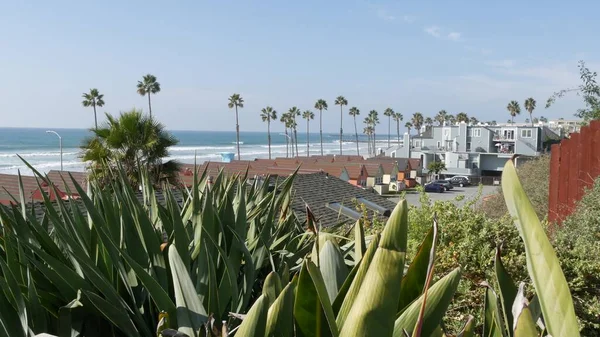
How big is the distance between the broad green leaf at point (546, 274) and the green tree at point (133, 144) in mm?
15289

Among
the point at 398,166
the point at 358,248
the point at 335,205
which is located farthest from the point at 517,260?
the point at 398,166

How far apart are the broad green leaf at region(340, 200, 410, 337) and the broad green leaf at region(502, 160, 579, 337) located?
0.74 feet

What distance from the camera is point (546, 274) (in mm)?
978

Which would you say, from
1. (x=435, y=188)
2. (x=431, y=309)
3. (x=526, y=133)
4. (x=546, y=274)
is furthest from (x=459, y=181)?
(x=546, y=274)

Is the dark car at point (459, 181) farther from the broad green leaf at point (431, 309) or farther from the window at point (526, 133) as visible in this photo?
the broad green leaf at point (431, 309)

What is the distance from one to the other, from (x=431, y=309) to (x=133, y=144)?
1589cm

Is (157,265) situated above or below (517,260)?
above

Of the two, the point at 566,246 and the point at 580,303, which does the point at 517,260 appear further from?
the point at 566,246

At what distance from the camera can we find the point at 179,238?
244 cm

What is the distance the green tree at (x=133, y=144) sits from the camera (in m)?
16.0

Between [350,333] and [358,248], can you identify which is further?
[358,248]

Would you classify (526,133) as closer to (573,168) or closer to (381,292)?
(573,168)

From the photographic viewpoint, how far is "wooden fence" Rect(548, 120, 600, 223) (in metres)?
8.58

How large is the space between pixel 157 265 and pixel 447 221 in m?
4.02
